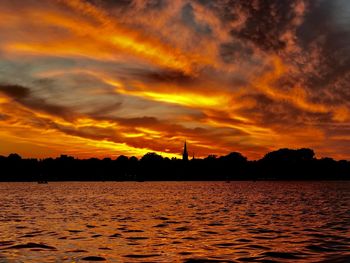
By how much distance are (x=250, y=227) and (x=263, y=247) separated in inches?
507

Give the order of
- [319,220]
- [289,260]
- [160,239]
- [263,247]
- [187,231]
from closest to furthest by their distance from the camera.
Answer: [289,260] < [263,247] < [160,239] < [187,231] < [319,220]

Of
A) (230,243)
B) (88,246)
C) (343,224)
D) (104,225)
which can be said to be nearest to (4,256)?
(88,246)

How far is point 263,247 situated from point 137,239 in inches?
384

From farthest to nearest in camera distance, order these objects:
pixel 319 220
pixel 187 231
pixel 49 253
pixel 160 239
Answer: pixel 319 220
pixel 187 231
pixel 160 239
pixel 49 253

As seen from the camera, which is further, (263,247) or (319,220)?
(319,220)

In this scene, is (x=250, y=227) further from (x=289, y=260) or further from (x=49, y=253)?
(x=49, y=253)

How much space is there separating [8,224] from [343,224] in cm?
3462

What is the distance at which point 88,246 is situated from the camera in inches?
1215

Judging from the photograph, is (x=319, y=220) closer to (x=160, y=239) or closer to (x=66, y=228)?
(x=160, y=239)

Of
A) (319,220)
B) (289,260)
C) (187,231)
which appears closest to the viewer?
(289,260)

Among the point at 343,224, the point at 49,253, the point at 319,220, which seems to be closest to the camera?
the point at 49,253

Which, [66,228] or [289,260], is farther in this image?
[66,228]

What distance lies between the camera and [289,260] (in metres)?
26.3

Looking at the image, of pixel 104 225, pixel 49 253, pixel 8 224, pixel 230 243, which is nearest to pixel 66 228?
pixel 104 225
